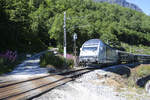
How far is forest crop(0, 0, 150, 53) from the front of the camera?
1332 inches

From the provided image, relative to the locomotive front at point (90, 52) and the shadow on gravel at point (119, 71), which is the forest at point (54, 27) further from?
the shadow on gravel at point (119, 71)

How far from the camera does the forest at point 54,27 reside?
33.8 m

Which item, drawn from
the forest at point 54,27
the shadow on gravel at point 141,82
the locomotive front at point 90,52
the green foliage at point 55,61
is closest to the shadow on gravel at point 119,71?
the shadow on gravel at point 141,82

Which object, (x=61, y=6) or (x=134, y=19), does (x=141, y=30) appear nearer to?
(x=134, y=19)

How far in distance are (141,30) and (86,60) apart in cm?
9617

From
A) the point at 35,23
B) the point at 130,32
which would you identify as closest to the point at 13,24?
the point at 35,23

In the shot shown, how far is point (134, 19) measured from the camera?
108312 millimetres

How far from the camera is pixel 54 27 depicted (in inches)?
1359

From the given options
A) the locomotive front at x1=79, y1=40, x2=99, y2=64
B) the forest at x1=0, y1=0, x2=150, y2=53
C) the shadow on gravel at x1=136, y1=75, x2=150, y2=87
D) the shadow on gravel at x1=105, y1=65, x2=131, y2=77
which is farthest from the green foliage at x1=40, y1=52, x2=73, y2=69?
the shadow on gravel at x1=136, y1=75, x2=150, y2=87

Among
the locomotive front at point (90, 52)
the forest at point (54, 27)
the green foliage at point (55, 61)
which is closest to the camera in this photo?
the green foliage at point (55, 61)

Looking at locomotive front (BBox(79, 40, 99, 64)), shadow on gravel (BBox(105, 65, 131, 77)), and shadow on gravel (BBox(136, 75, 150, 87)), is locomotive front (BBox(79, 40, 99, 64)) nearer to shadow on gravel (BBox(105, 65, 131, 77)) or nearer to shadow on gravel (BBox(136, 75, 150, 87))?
shadow on gravel (BBox(105, 65, 131, 77))

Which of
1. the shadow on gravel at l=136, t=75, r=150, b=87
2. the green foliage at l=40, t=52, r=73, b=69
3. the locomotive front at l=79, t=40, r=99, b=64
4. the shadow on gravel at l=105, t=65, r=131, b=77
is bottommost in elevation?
the shadow on gravel at l=136, t=75, r=150, b=87

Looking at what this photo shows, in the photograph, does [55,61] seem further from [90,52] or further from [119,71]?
[119,71]

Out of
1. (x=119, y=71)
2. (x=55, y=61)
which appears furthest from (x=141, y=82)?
(x=55, y=61)
